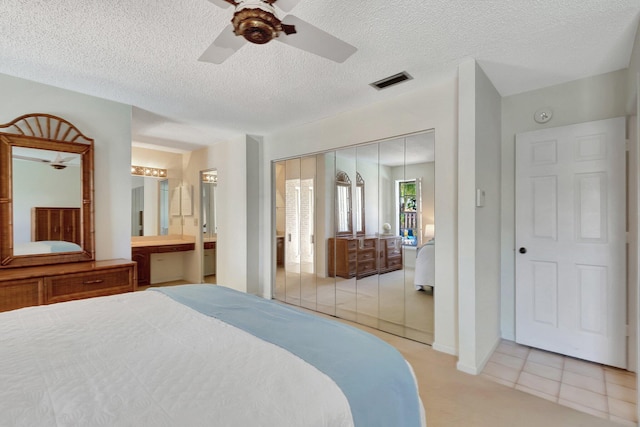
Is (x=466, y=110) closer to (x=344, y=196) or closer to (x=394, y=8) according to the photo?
(x=394, y=8)

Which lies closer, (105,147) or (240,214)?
(105,147)

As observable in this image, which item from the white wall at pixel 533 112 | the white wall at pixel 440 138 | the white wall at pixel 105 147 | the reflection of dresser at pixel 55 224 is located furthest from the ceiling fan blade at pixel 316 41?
the reflection of dresser at pixel 55 224

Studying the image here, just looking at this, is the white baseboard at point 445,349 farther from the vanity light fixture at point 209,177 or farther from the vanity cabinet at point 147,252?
the vanity light fixture at point 209,177

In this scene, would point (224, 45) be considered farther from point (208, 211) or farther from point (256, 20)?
point (208, 211)

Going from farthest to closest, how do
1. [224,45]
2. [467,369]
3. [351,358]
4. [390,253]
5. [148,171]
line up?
[148,171] < [390,253] < [467,369] < [224,45] < [351,358]

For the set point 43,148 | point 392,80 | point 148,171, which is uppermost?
point 392,80

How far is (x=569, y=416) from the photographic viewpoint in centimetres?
195

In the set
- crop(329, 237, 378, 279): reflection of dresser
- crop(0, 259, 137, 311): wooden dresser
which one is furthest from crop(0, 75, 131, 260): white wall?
crop(329, 237, 378, 279): reflection of dresser

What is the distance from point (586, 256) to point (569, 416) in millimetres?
1396

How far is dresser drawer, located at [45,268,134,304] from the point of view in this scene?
2551 millimetres

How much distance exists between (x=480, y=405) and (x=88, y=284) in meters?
3.26

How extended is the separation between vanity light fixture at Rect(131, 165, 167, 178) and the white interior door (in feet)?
18.9

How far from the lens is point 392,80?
110 inches

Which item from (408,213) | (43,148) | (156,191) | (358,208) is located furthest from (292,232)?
(156,191)
